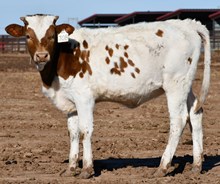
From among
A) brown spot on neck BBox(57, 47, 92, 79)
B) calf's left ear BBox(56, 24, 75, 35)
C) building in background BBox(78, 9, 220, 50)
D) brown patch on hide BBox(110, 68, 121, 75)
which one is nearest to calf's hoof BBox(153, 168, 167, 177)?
Result: brown patch on hide BBox(110, 68, 121, 75)

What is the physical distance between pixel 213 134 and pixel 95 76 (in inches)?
169

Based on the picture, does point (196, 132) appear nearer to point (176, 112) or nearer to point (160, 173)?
point (176, 112)

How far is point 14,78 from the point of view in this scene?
25.3 meters

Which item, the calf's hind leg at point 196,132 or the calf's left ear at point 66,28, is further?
the calf's hind leg at point 196,132

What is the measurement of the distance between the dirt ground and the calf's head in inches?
60.5

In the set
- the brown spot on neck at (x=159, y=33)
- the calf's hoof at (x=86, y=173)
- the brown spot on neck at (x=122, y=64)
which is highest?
the brown spot on neck at (x=159, y=33)

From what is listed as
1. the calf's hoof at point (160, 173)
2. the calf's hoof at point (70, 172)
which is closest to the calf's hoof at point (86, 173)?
the calf's hoof at point (70, 172)

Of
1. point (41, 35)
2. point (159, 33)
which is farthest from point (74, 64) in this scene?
point (159, 33)

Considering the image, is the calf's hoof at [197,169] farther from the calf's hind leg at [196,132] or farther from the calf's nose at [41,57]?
the calf's nose at [41,57]

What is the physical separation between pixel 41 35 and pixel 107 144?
10.6 feet

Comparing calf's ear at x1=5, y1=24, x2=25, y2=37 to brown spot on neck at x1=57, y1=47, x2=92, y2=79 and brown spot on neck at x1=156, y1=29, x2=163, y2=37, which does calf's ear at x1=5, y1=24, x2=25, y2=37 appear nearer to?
brown spot on neck at x1=57, y1=47, x2=92, y2=79

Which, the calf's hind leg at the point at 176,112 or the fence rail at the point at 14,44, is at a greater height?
the calf's hind leg at the point at 176,112

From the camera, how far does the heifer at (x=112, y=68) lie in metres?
8.60

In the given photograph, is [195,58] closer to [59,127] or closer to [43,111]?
[59,127]
